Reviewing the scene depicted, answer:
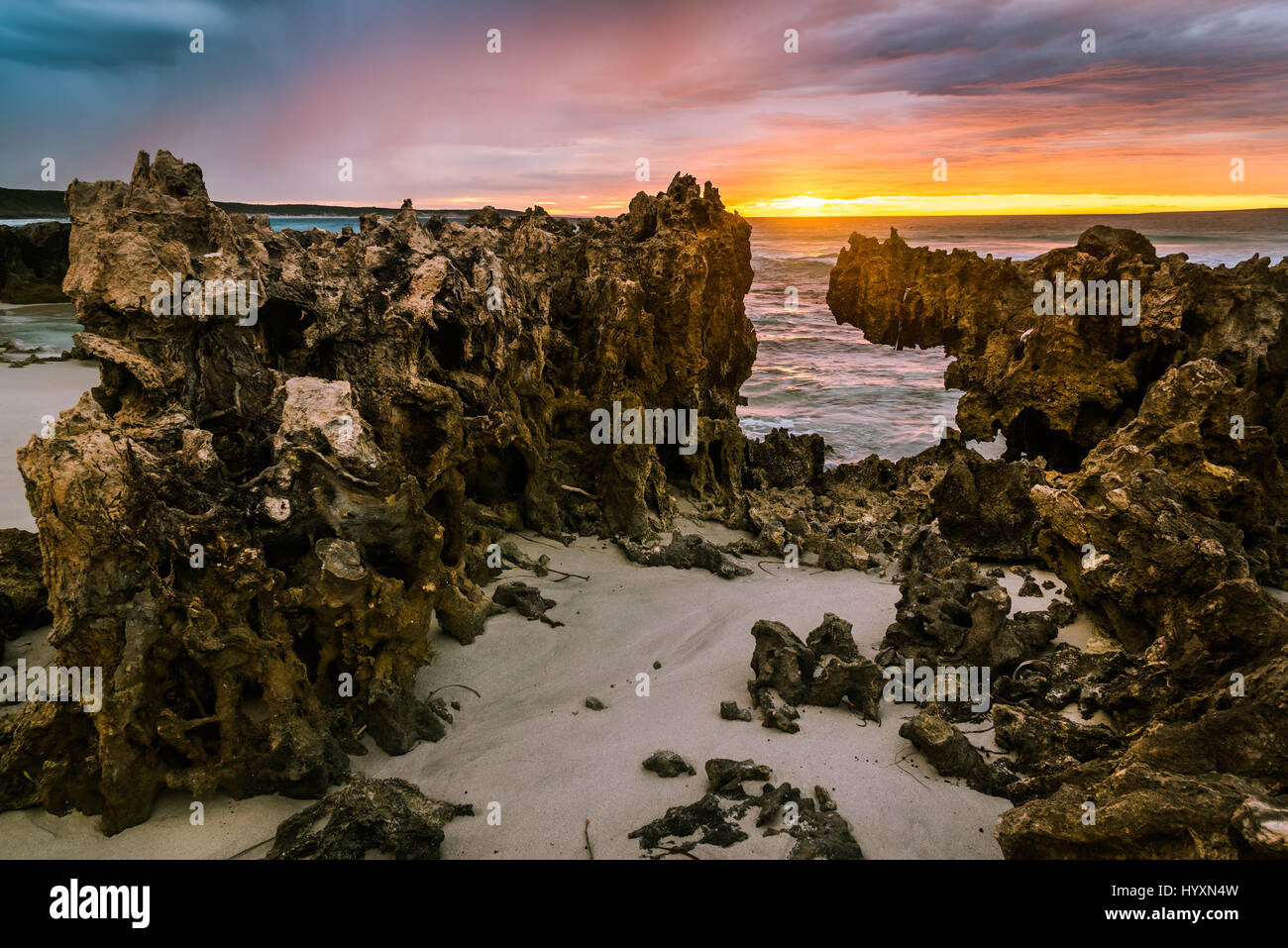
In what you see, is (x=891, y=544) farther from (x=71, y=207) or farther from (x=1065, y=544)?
(x=71, y=207)

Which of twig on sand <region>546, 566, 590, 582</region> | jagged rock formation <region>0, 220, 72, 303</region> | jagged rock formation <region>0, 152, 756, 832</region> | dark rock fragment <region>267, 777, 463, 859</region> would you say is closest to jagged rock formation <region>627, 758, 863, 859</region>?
dark rock fragment <region>267, 777, 463, 859</region>

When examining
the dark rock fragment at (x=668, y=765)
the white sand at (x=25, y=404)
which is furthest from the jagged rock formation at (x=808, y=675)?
the white sand at (x=25, y=404)

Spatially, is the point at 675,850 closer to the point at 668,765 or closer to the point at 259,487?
the point at 668,765

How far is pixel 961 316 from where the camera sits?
11.4m

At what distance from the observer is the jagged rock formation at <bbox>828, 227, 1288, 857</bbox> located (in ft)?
10.8

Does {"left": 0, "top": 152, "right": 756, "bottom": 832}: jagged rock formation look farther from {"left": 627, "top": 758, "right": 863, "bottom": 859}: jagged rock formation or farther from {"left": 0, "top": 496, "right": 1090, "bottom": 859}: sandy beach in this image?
{"left": 627, "top": 758, "right": 863, "bottom": 859}: jagged rock formation

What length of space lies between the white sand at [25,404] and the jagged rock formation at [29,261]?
35.2 ft

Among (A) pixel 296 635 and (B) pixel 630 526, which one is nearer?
(A) pixel 296 635

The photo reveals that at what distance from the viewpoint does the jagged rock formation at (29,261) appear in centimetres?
2273

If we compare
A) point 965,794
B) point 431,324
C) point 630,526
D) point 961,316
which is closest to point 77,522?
point 431,324

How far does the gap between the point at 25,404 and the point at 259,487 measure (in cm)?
1032

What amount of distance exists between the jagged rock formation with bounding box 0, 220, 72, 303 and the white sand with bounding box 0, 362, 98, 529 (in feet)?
35.2

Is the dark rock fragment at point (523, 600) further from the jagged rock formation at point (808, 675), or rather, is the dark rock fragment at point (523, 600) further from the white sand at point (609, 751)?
the jagged rock formation at point (808, 675)

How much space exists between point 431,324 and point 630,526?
320 centimetres
